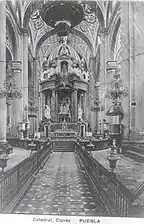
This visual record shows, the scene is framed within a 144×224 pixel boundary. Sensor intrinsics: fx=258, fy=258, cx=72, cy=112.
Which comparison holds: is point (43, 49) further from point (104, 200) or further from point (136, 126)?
point (104, 200)

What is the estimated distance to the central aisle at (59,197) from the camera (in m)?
3.00

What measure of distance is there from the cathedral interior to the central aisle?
0.01 metres

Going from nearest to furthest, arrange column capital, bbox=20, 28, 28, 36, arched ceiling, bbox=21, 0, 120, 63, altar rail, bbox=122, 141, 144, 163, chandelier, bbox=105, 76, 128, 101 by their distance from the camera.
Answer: altar rail, bbox=122, 141, 144, 163
arched ceiling, bbox=21, 0, 120, 63
chandelier, bbox=105, 76, 128, 101
column capital, bbox=20, 28, 28, 36

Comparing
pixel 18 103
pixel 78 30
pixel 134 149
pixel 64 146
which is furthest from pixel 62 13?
pixel 18 103

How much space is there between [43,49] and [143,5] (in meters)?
5.45

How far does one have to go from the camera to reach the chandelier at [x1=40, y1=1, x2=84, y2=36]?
399 cm

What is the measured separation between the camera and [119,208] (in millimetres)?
2480

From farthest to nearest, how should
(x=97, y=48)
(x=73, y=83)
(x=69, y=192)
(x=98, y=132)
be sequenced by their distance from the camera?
(x=73, y=83)
(x=97, y=48)
(x=98, y=132)
(x=69, y=192)

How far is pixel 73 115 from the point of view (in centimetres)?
1355

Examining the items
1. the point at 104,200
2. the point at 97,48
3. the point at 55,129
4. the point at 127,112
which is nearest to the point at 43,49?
the point at 97,48

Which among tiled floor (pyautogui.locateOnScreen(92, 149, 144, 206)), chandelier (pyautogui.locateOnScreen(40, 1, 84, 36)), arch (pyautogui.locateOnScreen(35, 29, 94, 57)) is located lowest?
tiled floor (pyautogui.locateOnScreen(92, 149, 144, 206))

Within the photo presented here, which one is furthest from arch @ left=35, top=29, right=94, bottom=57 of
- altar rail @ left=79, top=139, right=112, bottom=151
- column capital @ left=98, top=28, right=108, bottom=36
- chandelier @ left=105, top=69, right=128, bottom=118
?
altar rail @ left=79, top=139, right=112, bottom=151

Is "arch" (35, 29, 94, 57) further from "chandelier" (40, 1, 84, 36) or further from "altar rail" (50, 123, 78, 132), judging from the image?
"altar rail" (50, 123, 78, 132)

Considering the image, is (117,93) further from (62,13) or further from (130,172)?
(62,13)
